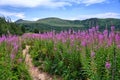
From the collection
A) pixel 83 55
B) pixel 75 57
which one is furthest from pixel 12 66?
pixel 75 57

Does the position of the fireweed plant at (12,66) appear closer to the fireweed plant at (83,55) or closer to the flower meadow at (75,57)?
the flower meadow at (75,57)

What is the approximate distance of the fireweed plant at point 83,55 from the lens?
7722mm

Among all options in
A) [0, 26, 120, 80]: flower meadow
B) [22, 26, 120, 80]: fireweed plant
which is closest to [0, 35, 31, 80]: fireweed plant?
[0, 26, 120, 80]: flower meadow

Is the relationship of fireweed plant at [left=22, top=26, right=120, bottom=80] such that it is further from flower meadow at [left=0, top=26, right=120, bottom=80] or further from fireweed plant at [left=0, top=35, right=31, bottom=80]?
fireweed plant at [left=0, top=35, right=31, bottom=80]

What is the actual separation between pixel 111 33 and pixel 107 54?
2.91 ft

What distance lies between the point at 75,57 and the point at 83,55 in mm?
1316

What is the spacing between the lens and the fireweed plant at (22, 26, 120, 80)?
772 cm

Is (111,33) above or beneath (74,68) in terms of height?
above

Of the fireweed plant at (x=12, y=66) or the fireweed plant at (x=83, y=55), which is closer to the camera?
the fireweed plant at (x=83, y=55)

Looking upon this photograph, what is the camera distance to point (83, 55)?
29.0 feet

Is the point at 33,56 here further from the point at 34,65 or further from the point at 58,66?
the point at 58,66

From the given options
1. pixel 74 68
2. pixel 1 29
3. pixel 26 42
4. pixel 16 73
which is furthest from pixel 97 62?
pixel 1 29

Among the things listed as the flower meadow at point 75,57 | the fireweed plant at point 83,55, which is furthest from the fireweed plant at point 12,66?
the fireweed plant at point 83,55

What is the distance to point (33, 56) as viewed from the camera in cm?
1406
